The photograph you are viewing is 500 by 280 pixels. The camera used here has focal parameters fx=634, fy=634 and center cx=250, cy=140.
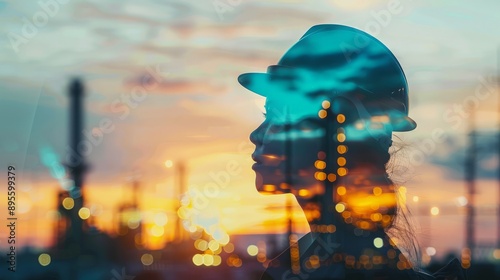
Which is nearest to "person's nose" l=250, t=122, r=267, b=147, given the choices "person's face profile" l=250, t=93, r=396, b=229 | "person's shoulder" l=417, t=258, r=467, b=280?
"person's face profile" l=250, t=93, r=396, b=229

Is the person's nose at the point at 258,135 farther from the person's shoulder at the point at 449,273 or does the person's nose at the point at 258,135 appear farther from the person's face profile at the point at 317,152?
the person's shoulder at the point at 449,273

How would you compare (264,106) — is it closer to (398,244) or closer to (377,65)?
(377,65)

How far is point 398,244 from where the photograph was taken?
9.22 ft

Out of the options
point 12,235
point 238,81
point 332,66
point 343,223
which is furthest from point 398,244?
point 12,235

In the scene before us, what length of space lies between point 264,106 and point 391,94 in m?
0.55

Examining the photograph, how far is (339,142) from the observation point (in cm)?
273

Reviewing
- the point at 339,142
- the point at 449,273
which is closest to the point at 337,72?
the point at 339,142

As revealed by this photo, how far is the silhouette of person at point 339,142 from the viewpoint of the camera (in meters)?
2.65

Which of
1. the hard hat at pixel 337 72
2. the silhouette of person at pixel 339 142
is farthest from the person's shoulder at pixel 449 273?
the hard hat at pixel 337 72

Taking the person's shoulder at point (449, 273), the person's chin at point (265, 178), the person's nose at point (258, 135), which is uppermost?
the person's nose at point (258, 135)

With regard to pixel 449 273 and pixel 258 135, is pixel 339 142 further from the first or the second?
pixel 449 273

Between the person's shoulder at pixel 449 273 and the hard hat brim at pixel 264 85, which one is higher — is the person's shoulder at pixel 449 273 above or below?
below

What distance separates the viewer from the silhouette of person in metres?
2.65

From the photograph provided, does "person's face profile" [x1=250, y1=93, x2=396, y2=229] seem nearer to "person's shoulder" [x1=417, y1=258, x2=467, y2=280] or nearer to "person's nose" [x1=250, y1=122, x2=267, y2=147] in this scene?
"person's nose" [x1=250, y1=122, x2=267, y2=147]
